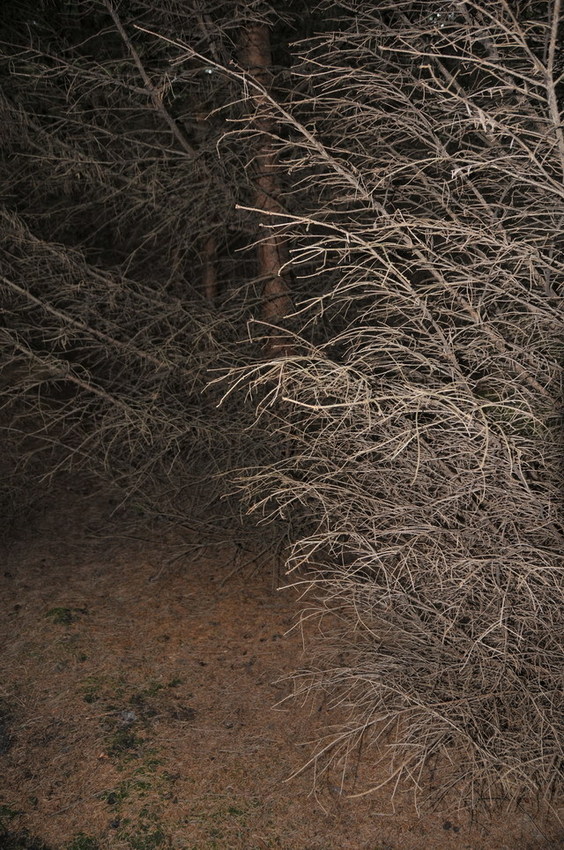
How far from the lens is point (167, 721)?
15.5ft

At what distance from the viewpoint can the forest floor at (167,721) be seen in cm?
387

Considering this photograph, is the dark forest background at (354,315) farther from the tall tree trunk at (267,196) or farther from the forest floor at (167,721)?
the forest floor at (167,721)

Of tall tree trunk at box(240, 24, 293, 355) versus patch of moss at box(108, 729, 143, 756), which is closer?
patch of moss at box(108, 729, 143, 756)

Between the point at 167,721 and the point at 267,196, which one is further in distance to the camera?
the point at 267,196

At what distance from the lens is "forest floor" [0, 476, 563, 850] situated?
3.87 m

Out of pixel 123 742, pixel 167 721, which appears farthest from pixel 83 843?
pixel 167 721

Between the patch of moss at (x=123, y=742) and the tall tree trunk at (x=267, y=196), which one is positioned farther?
the tall tree trunk at (x=267, y=196)

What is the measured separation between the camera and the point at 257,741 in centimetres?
451

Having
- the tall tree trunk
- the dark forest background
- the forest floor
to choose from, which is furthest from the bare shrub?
the tall tree trunk

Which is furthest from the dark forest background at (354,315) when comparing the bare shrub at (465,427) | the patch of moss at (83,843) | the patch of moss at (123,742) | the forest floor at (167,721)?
the patch of moss at (83,843)

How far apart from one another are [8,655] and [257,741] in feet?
6.64

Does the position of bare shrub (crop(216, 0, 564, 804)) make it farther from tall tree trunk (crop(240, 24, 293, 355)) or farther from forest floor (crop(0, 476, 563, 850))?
tall tree trunk (crop(240, 24, 293, 355))

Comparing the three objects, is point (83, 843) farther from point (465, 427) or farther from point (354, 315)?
point (354, 315)

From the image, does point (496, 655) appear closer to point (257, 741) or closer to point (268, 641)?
point (257, 741)
